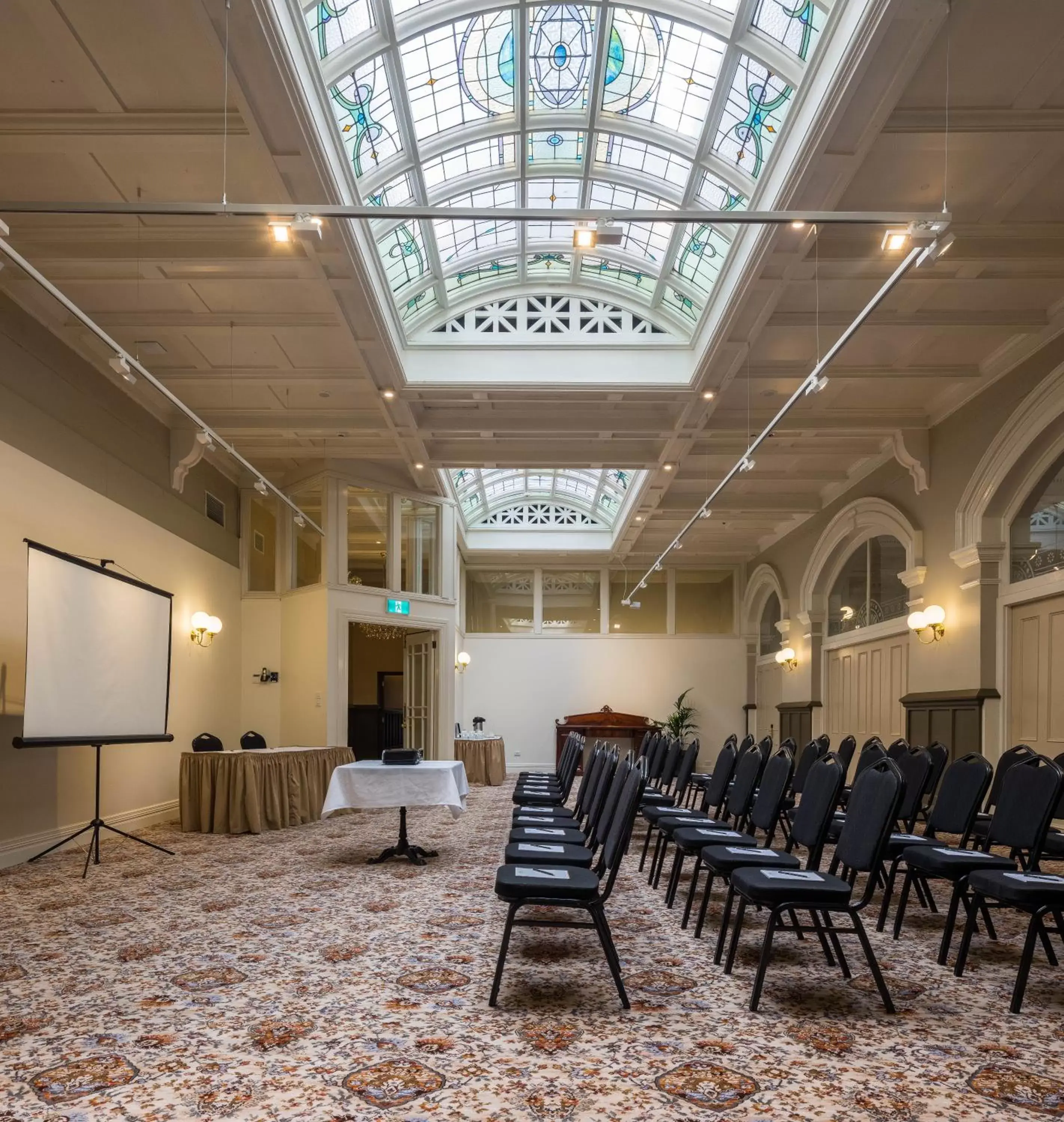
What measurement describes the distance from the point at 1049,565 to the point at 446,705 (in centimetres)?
839

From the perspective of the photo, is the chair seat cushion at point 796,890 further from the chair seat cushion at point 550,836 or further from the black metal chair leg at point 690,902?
the chair seat cushion at point 550,836

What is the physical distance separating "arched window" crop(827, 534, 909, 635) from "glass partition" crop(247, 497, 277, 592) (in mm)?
8112

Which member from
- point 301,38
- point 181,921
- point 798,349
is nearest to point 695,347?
point 798,349

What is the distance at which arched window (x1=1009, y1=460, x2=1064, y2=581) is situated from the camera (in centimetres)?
820

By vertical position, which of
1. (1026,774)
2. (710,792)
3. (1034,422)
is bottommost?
(710,792)

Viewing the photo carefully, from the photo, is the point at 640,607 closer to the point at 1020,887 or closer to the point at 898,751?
the point at 898,751

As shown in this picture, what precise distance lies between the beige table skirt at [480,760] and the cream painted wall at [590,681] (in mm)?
4566

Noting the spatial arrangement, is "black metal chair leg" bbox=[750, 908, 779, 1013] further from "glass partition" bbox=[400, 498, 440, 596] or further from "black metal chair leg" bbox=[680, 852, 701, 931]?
"glass partition" bbox=[400, 498, 440, 596]

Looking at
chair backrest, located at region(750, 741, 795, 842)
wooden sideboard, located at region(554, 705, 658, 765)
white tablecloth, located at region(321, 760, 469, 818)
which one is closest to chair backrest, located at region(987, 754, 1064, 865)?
chair backrest, located at region(750, 741, 795, 842)

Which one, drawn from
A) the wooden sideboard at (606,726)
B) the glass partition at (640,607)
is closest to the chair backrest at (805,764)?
the wooden sideboard at (606,726)

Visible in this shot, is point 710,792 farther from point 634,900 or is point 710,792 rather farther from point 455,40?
point 455,40

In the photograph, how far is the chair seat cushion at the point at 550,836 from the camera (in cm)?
521

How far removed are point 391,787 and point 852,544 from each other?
8.89 meters

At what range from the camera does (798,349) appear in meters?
8.64
